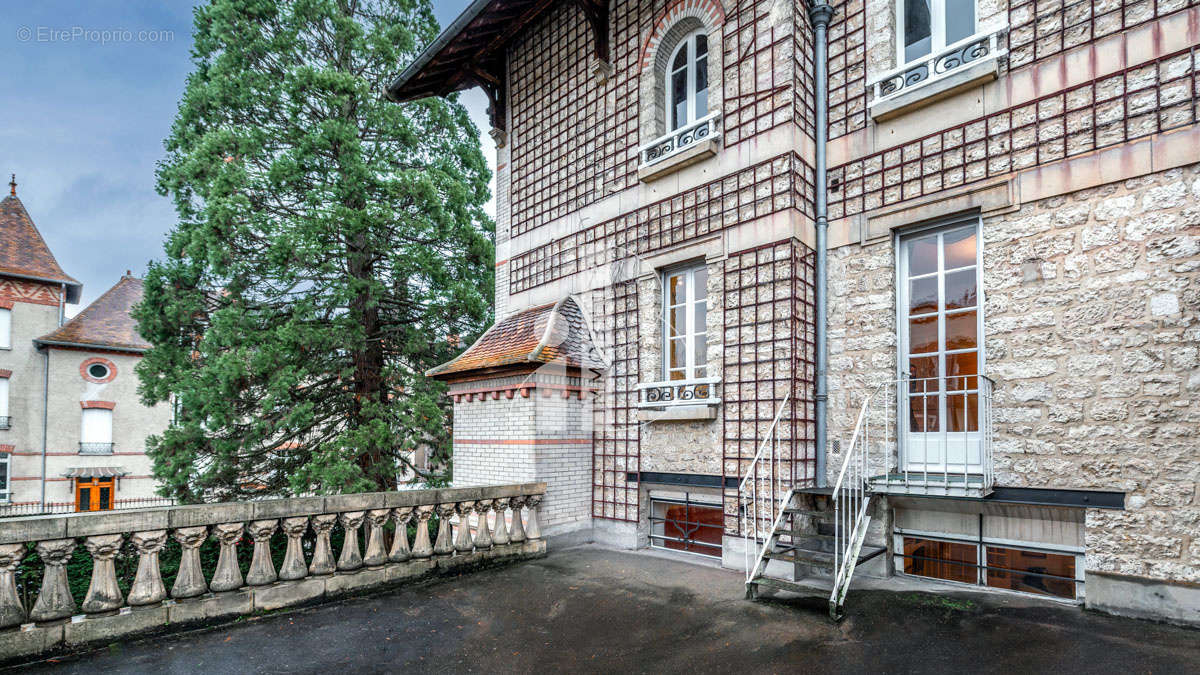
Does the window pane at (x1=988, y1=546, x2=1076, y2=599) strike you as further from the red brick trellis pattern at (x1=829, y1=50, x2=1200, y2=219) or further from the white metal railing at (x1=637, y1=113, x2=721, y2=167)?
the white metal railing at (x1=637, y1=113, x2=721, y2=167)

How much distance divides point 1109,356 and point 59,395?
2846 centimetres

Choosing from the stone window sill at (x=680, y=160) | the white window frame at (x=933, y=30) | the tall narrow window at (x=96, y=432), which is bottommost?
the tall narrow window at (x=96, y=432)

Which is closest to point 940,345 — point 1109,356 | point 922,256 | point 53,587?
point 922,256

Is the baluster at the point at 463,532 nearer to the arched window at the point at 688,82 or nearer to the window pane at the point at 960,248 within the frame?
the arched window at the point at 688,82

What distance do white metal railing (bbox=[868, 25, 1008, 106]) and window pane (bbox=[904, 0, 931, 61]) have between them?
1.21ft

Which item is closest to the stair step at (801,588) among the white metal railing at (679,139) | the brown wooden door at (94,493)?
the white metal railing at (679,139)

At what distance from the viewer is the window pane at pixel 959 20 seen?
5.96 meters

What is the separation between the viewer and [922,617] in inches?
188

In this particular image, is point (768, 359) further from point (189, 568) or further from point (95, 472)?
point (95, 472)

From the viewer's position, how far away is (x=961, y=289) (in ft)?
19.1

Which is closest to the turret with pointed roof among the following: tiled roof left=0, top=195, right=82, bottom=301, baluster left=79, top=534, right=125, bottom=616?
tiled roof left=0, top=195, right=82, bottom=301

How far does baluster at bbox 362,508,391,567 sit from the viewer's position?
5.91 metres

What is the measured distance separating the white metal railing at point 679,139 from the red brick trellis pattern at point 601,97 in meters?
0.14

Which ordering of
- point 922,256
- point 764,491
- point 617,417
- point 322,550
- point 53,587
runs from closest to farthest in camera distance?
point 53,587, point 322,550, point 922,256, point 764,491, point 617,417
